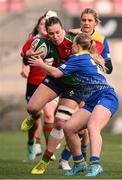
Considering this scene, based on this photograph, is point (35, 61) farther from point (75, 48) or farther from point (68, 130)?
point (68, 130)

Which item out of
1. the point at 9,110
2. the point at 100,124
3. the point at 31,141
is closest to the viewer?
the point at 100,124

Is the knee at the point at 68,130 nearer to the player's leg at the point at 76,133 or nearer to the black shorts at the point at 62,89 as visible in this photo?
the player's leg at the point at 76,133

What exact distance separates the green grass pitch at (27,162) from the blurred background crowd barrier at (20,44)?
10.7ft

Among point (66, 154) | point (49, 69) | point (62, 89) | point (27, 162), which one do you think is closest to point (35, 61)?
point (49, 69)

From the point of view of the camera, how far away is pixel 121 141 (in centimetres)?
1800

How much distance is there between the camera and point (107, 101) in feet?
30.8

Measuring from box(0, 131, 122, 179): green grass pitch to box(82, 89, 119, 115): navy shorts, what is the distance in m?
0.72

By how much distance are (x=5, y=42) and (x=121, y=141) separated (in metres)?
6.17

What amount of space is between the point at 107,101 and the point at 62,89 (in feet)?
3.02

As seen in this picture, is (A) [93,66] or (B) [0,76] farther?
(B) [0,76]

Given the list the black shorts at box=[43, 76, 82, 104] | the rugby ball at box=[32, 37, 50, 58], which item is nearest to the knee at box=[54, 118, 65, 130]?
the black shorts at box=[43, 76, 82, 104]

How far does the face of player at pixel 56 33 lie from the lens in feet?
32.2

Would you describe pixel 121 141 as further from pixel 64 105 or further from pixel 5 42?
pixel 64 105

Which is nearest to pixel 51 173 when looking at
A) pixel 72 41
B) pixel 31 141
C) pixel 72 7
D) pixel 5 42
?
pixel 72 41
